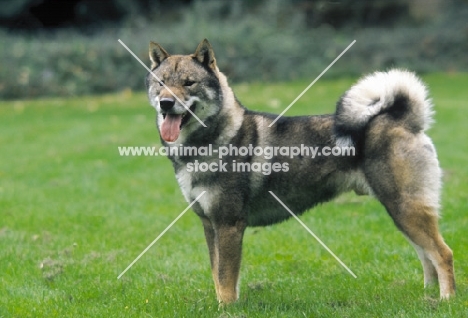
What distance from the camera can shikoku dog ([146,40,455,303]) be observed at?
4.57m

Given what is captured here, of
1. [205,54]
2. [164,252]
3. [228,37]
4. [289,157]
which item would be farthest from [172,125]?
[228,37]

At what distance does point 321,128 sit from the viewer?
16.0 feet

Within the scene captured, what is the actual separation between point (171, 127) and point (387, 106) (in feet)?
4.80

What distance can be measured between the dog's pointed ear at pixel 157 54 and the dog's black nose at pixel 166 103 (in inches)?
20.6

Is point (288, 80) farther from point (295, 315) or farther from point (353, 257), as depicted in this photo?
point (295, 315)

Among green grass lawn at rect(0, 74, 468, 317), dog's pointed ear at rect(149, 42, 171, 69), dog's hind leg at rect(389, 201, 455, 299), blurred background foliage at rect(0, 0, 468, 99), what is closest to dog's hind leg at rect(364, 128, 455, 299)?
dog's hind leg at rect(389, 201, 455, 299)

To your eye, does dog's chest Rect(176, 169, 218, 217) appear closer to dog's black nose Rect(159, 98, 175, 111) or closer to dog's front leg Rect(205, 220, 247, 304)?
dog's front leg Rect(205, 220, 247, 304)

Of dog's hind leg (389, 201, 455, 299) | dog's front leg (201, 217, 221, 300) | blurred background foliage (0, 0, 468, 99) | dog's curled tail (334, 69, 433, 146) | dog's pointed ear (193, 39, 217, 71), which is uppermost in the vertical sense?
dog's pointed ear (193, 39, 217, 71)

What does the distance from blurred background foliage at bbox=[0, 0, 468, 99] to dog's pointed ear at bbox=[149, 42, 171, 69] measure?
1203 centimetres

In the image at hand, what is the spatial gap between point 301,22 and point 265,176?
15.5 metres

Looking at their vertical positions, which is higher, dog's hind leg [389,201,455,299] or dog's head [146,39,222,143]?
dog's head [146,39,222,143]

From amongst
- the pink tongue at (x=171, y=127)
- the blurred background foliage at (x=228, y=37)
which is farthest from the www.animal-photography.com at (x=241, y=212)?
the blurred background foliage at (x=228, y=37)

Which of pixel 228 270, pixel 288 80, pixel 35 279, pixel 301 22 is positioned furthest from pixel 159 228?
pixel 301 22

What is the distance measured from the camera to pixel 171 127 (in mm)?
4617
